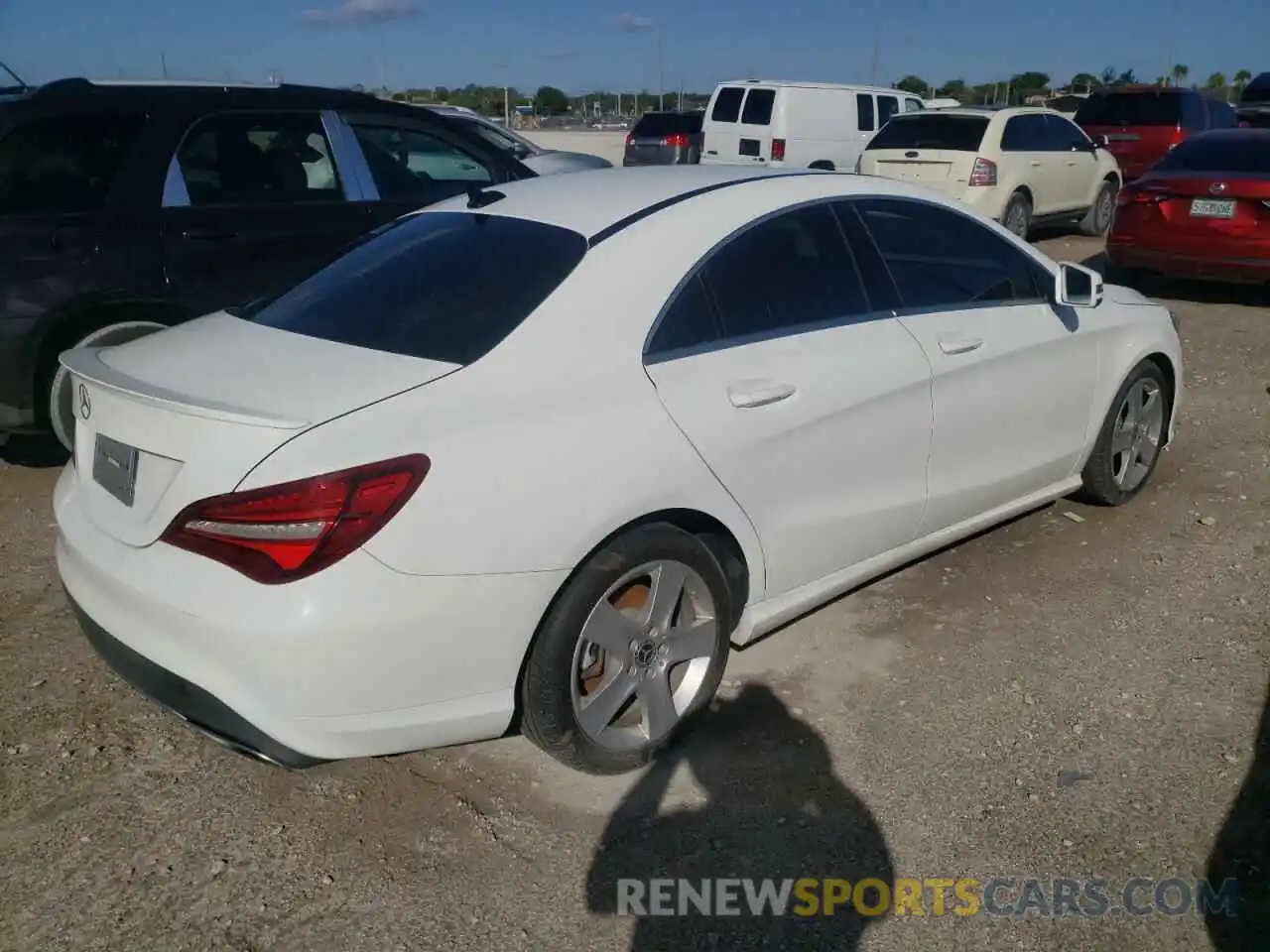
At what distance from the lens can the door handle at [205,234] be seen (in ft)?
17.9

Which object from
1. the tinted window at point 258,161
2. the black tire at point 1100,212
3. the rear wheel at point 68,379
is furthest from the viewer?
the black tire at point 1100,212

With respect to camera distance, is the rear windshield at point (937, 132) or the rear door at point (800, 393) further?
the rear windshield at point (937, 132)

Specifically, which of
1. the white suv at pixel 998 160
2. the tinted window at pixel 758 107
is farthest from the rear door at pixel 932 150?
the tinted window at pixel 758 107

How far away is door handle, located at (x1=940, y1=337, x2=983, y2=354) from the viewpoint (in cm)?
405

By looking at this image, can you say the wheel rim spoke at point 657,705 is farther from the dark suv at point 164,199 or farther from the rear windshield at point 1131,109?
the rear windshield at point 1131,109

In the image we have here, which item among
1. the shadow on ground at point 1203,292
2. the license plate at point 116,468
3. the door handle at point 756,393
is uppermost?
the door handle at point 756,393

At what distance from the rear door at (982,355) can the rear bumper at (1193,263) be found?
18.2 ft

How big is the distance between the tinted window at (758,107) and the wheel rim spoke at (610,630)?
1550 centimetres

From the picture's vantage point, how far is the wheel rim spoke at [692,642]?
3.33 metres

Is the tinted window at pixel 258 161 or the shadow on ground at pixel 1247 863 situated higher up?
the tinted window at pixel 258 161

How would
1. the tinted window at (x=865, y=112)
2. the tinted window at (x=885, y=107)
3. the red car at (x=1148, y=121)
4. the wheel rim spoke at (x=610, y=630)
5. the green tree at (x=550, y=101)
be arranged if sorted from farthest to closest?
the green tree at (x=550, y=101) < the tinted window at (x=885, y=107) < the tinted window at (x=865, y=112) < the red car at (x=1148, y=121) < the wheel rim spoke at (x=610, y=630)

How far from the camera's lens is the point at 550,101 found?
7019 cm

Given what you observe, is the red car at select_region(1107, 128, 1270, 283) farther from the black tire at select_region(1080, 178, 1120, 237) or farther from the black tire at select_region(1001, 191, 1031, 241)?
the black tire at select_region(1080, 178, 1120, 237)

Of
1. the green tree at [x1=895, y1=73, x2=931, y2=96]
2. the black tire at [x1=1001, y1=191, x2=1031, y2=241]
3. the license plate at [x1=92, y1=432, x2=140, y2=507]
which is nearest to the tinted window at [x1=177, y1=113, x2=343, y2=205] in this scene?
the license plate at [x1=92, y1=432, x2=140, y2=507]
